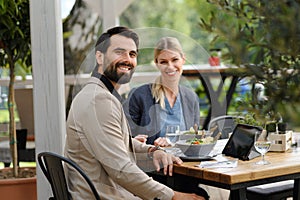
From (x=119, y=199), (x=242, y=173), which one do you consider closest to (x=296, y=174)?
(x=242, y=173)

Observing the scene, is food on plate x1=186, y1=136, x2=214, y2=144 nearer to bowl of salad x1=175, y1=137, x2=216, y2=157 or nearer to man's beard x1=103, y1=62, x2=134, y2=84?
bowl of salad x1=175, y1=137, x2=216, y2=157

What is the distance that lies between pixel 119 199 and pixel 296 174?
798 millimetres

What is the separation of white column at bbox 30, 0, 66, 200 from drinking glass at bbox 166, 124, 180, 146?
24.2 inches

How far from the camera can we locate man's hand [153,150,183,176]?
2656 mm

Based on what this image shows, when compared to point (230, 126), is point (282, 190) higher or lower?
lower

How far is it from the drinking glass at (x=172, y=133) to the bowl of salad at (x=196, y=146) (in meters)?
0.02

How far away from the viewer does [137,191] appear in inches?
98.7

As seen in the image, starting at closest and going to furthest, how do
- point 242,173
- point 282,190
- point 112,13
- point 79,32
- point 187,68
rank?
1. point 242,173
2. point 187,68
3. point 282,190
4. point 112,13
5. point 79,32

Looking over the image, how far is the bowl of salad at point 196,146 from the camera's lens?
106 inches

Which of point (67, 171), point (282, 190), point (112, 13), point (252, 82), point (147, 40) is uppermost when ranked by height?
point (112, 13)

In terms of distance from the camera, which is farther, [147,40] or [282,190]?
[282,190]

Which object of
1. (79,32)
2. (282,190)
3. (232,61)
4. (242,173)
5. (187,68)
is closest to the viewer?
(232,61)

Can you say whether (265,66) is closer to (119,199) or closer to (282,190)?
(119,199)

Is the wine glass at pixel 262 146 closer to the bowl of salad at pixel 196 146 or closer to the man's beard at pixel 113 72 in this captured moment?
the bowl of salad at pixel 196 146
